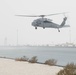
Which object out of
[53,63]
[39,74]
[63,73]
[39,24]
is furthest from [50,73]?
[39,24]

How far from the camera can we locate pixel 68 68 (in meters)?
27.5

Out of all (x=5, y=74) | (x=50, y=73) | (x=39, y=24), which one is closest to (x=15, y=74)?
(x=5, y=74)

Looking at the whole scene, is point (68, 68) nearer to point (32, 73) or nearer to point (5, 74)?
point (32, 73)

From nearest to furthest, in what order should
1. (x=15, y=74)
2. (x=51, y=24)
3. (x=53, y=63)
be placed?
(x=15, y=74)
(x=53, y=63)
(x=51, y=24)

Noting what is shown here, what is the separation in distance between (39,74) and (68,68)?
270 cm

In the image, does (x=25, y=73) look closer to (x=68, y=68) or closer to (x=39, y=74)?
(x=39, y=74)

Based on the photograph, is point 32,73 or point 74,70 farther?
point 32,73

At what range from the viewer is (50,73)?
28891 millimetres

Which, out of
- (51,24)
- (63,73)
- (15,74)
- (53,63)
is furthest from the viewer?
(51,24)

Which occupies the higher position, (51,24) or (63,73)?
(51,24)

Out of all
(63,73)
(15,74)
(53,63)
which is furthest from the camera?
(53,63)

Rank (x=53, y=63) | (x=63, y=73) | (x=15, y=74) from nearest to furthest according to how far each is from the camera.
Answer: (x=63, y=73)
(x=15, y=74)
(x=53, y=63)

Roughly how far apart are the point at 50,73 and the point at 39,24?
13.6 m

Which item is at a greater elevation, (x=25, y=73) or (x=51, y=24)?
(x=51, y=24)
